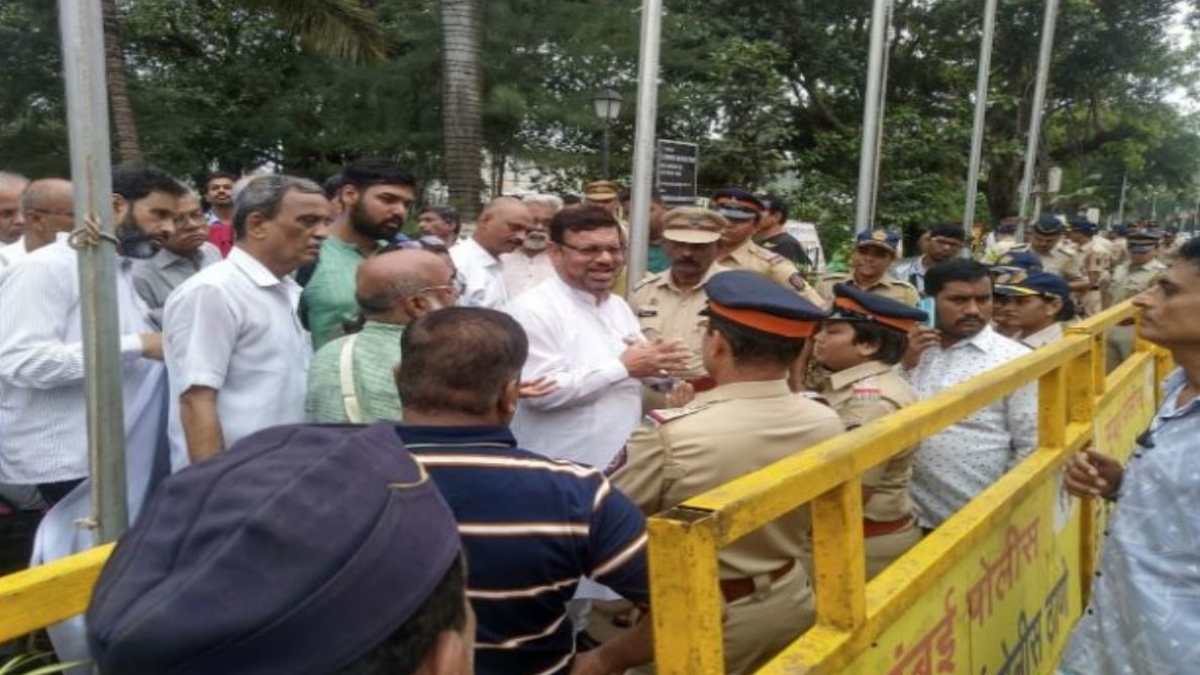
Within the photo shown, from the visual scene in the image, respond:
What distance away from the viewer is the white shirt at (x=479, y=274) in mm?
4777

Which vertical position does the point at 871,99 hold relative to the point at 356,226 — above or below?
above

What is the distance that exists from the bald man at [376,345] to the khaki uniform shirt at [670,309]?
1753 mm

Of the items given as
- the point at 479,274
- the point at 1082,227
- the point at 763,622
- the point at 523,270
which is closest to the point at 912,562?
the point at 763,622

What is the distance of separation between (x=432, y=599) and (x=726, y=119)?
17.9 meters

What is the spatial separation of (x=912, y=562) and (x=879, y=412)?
751mm

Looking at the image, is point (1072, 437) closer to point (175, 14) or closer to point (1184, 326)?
point (1184, 326)

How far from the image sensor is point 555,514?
1771mm

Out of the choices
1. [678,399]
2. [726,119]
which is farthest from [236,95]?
[678,399]

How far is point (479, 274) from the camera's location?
4906mm

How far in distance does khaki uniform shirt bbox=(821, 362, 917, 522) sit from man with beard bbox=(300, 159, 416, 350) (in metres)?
1.60

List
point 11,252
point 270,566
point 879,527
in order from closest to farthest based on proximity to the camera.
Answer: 1. point 270,566
2. point 879,527
3. point 11,252

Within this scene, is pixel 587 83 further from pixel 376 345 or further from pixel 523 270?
pixel 376 345

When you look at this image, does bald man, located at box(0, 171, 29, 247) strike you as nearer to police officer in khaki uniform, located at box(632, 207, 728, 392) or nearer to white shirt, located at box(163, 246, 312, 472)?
white shirt, located at box(163, 246, 312, 472)

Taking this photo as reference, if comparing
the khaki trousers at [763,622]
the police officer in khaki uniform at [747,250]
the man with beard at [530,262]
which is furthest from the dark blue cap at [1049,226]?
the khaki trousers at [763,622]
